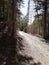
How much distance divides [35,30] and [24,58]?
40.5 m

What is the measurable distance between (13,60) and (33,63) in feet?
3.70

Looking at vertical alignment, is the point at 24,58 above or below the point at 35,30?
above

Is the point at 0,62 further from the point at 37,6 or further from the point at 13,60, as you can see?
the point at 37,6

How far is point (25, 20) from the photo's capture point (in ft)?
182

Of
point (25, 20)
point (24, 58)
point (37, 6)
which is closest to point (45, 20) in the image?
point (37, 6)

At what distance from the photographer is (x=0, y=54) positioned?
10.2 m

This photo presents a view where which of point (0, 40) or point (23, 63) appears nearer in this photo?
point (23, 63)

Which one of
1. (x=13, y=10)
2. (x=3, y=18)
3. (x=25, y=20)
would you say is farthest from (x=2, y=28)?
(x=25, y=20)

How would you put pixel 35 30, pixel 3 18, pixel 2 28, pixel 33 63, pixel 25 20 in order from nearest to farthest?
pixel 33 63 < pixel 2 28 < pixel 3 18 < pixel 35 30 < pixel 25 20

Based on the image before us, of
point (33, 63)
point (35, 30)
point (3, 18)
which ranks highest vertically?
point (3, 18)

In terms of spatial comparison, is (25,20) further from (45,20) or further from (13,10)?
(13,10)

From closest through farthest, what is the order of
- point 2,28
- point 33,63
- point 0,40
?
1. point 33,63
2. point 0,40
3. point 2,28

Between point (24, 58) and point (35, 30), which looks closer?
point (24, 58)

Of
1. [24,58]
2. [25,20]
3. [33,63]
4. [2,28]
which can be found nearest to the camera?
[33,63]
